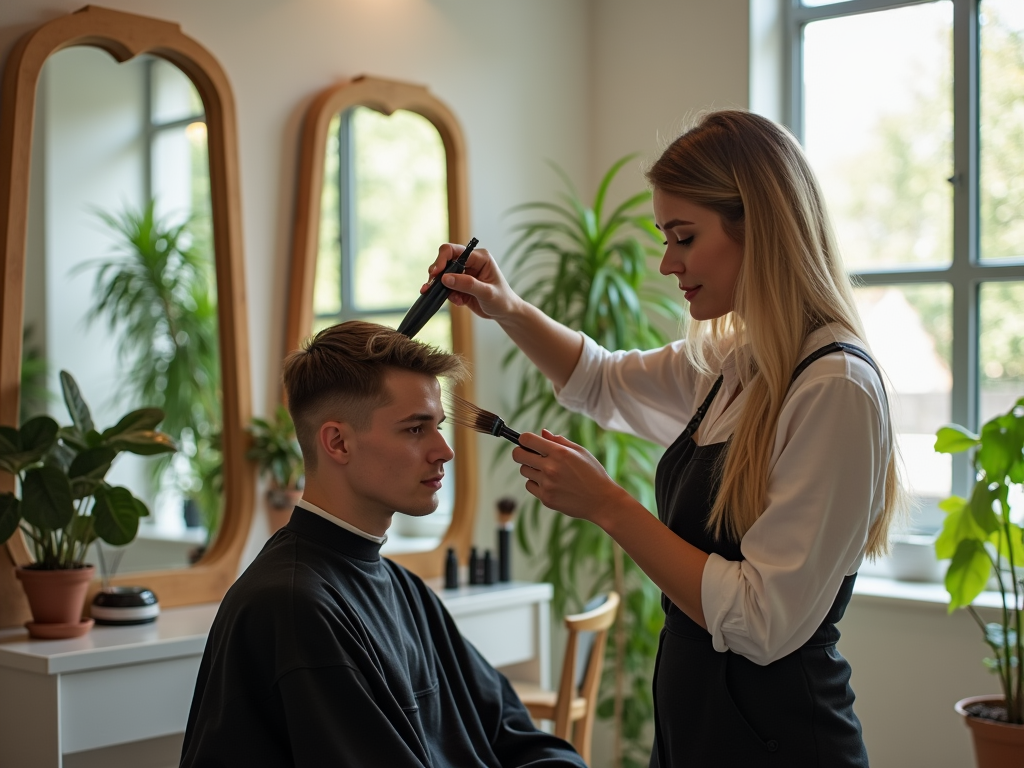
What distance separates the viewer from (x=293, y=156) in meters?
3.19

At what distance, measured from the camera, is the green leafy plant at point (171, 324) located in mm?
2883

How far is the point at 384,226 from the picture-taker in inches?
145

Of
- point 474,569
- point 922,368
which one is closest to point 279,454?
point 474,569

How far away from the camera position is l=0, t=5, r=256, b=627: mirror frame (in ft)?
8.37

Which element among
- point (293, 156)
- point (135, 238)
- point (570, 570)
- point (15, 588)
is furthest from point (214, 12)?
point (570, 570)

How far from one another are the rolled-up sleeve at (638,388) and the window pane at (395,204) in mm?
1434

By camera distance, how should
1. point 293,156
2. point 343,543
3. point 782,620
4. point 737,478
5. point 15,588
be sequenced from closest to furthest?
point 782,620 → point 737,478 → point 343,543 → point 15,588 → point 293,156

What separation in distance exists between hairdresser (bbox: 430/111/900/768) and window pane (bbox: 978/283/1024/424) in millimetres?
2101

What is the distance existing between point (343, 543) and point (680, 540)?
623 mm

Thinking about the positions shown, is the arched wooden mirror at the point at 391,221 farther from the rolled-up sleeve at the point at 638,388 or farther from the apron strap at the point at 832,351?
the apron strap at the point at 832,351

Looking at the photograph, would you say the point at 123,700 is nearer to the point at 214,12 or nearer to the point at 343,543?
the point at 343,543

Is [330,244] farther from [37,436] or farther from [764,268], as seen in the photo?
[764,268]

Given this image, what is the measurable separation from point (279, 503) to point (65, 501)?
2.51ft

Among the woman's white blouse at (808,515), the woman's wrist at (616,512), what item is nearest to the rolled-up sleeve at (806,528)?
the woman's white blouse at (808,515)
